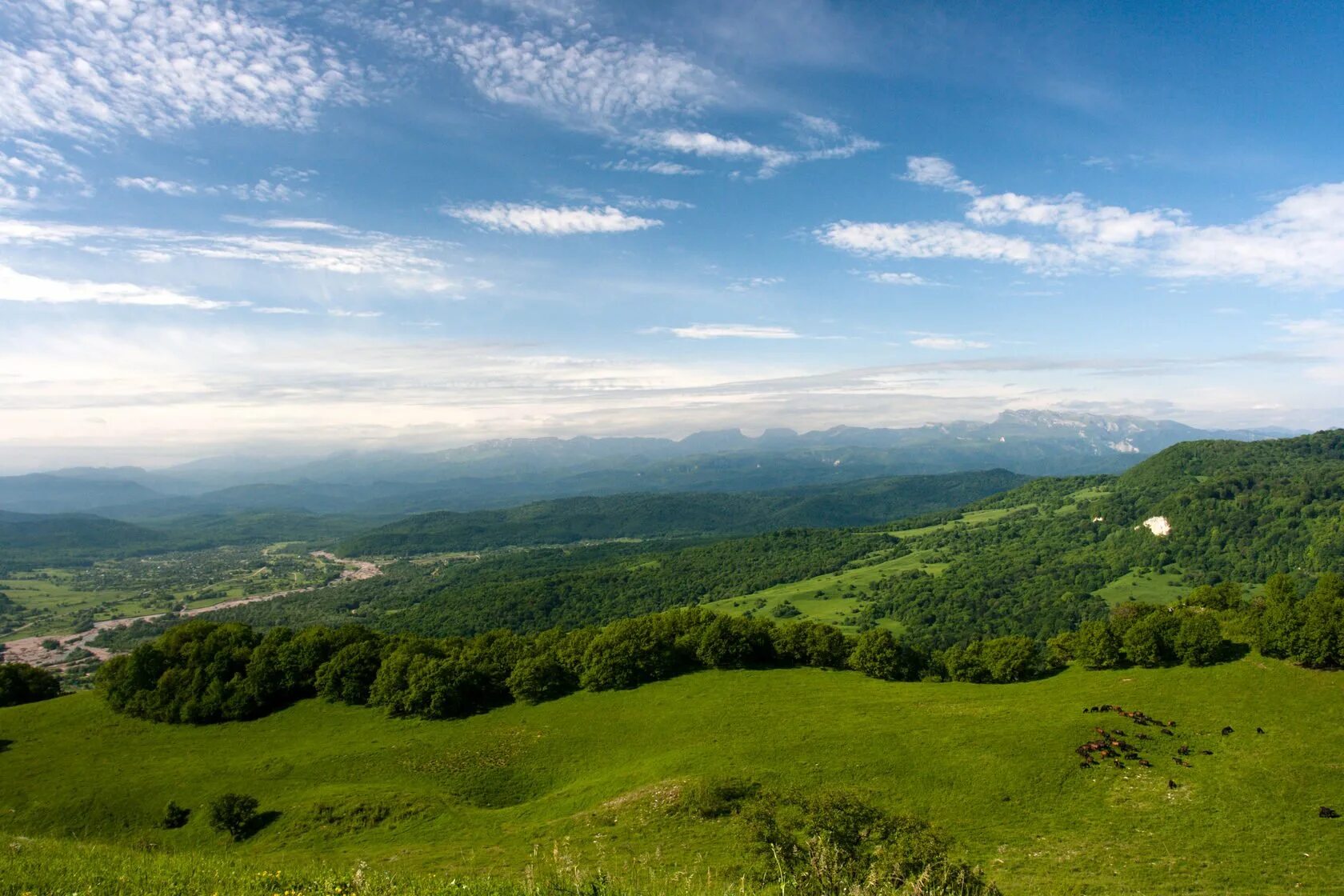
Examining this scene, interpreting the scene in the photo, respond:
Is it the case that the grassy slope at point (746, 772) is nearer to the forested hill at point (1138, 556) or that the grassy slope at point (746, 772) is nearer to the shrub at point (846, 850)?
the shrub at point (846, 850)

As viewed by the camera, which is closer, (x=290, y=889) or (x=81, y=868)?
(x=290, y=889)

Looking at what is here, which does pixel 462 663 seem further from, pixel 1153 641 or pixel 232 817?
pixel 1153 641

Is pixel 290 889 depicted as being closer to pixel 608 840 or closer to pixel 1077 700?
pixel 608 840

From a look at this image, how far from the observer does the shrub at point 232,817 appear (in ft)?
123

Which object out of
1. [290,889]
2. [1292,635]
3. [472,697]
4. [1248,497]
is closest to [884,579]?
[1248,497]

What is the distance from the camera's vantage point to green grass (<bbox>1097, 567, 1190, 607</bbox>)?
134 m

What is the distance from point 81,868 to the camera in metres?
12.4

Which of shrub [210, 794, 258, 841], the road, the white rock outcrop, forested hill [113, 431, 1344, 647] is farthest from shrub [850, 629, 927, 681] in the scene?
→ the road

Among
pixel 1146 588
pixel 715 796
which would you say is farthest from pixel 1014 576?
pixel 715 796

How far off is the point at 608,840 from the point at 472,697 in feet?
104

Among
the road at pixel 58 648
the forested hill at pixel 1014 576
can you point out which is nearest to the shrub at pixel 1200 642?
the forested hill at pixel 1014 576

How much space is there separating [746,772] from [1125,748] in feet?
A: 76.1

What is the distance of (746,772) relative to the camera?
120ft

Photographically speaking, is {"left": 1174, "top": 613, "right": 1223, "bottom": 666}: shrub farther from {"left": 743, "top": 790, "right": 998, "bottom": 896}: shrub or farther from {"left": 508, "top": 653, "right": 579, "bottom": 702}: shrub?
{"left": 508, "top": 653, "right": 579, "bottom": 702}: shrub
